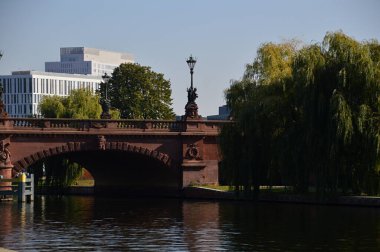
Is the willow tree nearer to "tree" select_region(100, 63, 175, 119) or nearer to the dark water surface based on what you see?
the dark water surface

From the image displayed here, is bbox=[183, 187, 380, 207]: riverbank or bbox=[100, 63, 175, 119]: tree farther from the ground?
bbox=[100, 63, 175, 119]: tree

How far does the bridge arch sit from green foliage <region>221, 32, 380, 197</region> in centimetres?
1174

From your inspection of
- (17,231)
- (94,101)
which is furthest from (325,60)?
(94,101)

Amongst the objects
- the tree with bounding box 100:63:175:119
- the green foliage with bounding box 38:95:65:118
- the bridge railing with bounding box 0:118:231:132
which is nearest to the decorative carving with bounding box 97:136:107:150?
the bridge railing with bounding box 0:118:231:132

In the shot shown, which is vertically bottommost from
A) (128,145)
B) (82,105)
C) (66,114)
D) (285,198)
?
(285,198)

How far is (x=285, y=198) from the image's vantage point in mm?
62062

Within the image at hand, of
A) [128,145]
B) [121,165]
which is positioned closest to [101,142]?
[128,145]

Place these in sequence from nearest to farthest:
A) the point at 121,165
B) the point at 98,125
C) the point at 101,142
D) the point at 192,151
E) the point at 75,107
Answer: the point at 101,142
the point at 98,125
the point at 192,151
the point at 121,165
the point at 75,107

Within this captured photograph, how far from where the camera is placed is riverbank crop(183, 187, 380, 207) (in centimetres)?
5662

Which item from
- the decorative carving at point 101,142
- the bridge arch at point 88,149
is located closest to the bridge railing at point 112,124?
the decorative carving at point 101,142

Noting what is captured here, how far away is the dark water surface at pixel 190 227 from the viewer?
132 ft

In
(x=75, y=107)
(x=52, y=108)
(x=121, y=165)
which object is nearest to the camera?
(x=121, y=165)

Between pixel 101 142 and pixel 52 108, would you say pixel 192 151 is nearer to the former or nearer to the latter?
pixel 101 142

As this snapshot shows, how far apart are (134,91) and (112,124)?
38.9 m
